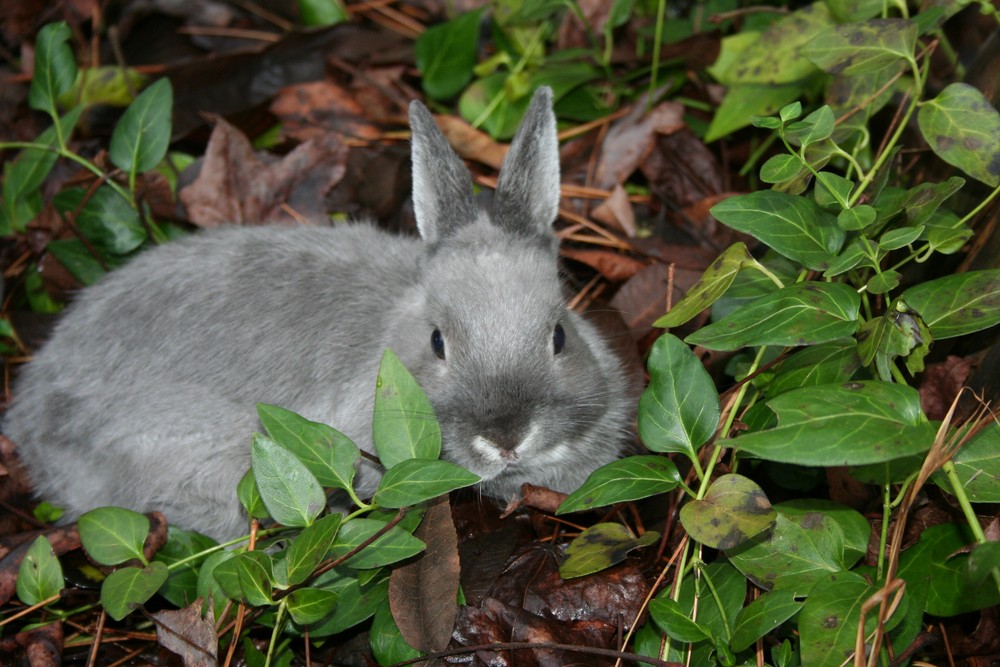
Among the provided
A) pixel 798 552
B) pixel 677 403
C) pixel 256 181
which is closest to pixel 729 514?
pixel 798 552

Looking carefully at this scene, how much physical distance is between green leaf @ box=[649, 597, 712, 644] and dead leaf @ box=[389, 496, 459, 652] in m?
0.74

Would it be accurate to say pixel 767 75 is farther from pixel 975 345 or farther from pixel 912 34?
pixel 975 345

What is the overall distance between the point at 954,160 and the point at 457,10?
384 centimetres

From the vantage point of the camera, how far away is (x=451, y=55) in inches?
226

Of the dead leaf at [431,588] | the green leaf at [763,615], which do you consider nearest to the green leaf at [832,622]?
the green leaf at [763,615]

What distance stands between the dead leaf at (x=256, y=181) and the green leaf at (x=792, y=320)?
309 cm

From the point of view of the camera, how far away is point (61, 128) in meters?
4.71

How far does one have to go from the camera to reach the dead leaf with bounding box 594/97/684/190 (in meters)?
5.44

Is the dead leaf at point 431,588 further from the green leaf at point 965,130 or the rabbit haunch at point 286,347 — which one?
the green leaf at point 965,130

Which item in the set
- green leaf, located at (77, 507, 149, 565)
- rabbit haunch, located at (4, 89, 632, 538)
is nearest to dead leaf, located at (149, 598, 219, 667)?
green leaf, located at (77, 507, 149, 565)

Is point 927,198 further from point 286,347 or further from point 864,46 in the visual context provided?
point 286,347

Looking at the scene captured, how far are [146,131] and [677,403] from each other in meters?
3.02

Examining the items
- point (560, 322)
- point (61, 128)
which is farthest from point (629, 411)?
point (61, 128)

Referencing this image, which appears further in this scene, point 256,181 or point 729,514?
point 256,181
